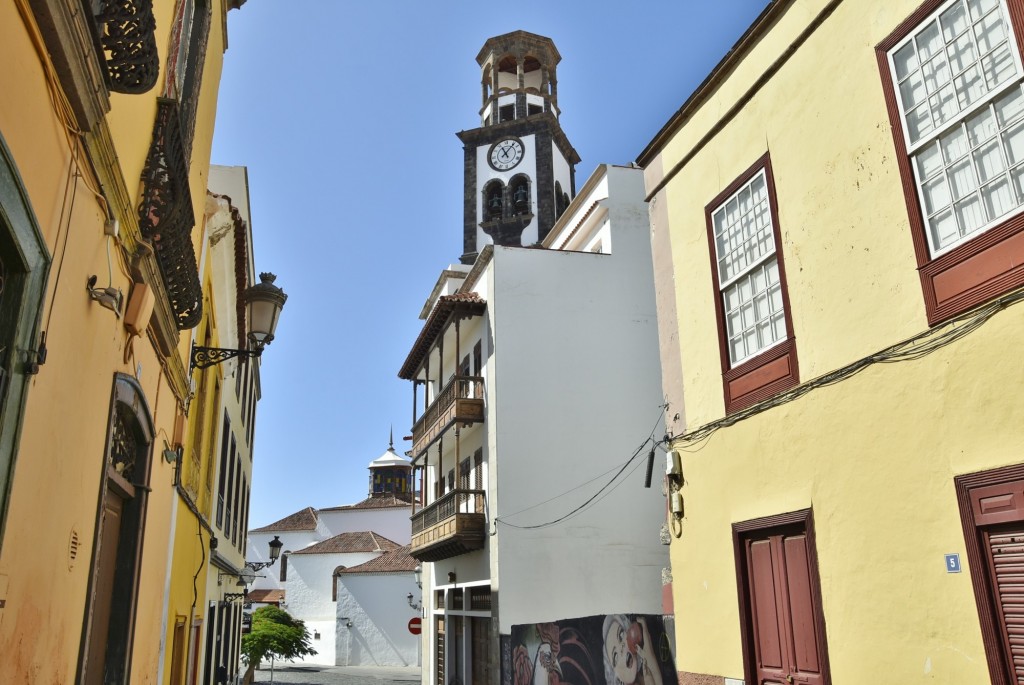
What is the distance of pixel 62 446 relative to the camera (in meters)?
3.93

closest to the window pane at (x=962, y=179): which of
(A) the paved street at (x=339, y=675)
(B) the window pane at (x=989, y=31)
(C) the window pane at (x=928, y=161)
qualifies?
(C) the window pane at (x=928, y=161)

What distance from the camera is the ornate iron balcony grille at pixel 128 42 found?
3.68m

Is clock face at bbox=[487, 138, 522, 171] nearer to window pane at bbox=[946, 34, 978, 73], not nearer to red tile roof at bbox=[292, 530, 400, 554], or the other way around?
red tile roof at bbox=[292, 530, 400, 554]

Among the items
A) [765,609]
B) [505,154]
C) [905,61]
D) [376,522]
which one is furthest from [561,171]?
[765,609]

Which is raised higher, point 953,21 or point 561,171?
point 561,171

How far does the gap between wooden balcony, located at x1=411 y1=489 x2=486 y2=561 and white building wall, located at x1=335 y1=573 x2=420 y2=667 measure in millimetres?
24695

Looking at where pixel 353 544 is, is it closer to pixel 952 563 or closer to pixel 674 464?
pixel 674 464

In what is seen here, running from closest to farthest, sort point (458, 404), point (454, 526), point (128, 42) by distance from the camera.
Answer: point (128, 42)
point (454, 526)
point (458, 404)

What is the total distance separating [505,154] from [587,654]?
76.7ft

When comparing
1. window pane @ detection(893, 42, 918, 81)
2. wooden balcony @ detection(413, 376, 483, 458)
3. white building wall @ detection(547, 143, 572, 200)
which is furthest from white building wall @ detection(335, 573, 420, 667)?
window pane @ detection(893, 42, 918, 81)

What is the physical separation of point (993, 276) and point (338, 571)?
148ft

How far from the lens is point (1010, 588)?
466 cm

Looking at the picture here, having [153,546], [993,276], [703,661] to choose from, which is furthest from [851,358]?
[153,546]

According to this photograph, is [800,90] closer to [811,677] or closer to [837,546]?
[837,546]
